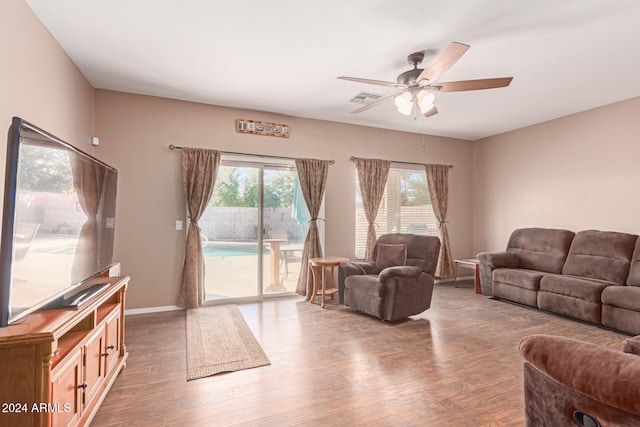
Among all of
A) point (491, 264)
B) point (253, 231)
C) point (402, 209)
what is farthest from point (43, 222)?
point (491, 264)

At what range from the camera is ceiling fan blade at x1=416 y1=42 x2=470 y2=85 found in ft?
7.02

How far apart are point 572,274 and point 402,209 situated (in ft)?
8.71

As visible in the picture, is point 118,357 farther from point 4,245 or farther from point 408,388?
point 408,388

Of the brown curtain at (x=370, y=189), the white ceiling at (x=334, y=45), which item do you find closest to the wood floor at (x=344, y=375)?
the brown curtain at (x=370, y=189)

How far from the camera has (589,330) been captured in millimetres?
3537

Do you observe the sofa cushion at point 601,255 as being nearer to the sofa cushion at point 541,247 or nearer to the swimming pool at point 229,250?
the sofa cushion at point 541,247

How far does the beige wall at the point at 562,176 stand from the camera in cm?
420

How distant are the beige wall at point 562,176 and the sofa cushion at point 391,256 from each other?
273 cm

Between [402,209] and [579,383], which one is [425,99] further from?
[402,209]

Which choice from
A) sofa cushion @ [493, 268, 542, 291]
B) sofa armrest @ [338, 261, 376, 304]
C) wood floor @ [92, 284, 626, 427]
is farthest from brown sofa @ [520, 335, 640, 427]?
sofa cushion @ [493, 268, 542, 291]

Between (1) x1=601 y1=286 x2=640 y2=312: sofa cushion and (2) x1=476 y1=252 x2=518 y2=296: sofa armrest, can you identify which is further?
(2) x1=476 y1=252 x2=518 y2=296: sofa armrest

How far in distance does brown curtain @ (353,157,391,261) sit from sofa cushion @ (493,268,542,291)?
1.98 meters

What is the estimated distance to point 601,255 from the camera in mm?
4078

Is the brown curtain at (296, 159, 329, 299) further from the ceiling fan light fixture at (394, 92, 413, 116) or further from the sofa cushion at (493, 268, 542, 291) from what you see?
the sofa cushion at (493, 268, 542, 291)
